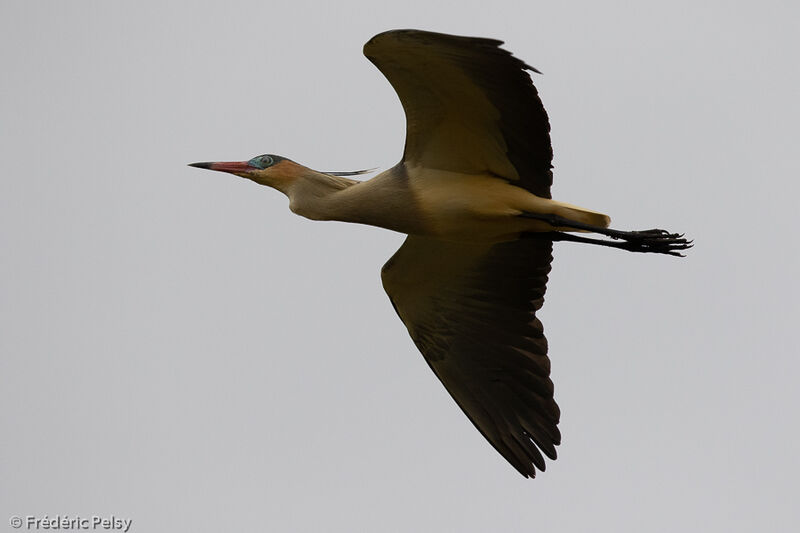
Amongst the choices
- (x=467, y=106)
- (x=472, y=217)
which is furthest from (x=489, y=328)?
(x=467, y=106)

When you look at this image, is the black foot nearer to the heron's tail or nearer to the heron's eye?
the heron's tail

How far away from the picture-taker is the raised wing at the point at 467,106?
9.05m

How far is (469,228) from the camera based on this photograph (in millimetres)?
10172

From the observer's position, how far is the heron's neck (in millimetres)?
10395

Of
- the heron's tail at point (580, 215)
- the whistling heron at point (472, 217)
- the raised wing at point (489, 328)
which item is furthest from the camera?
the raised wing at point (489, 328)

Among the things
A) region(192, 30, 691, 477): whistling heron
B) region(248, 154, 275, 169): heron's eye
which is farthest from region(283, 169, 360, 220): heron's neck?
region(248, 154, 275, 169): heron's eye

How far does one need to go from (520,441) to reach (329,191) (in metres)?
2.39

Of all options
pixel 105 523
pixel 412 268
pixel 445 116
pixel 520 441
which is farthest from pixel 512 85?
pixel 105 523

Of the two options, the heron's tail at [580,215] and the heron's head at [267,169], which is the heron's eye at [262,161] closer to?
the heron's head at [267,169]

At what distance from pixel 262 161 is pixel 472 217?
1806mm

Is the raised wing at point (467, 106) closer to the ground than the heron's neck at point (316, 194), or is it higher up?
higher up

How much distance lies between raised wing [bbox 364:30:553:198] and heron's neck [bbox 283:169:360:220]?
2.09ft

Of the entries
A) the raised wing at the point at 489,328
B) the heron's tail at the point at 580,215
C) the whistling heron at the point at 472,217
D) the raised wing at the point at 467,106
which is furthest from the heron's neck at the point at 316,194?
the heron's tail at the point at 580,215

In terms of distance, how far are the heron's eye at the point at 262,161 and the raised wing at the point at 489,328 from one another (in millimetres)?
1220
